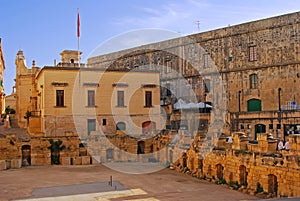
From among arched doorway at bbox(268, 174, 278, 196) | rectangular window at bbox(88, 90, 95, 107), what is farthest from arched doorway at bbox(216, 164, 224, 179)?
rectangular window at bbox(88, 90, 95, 107)

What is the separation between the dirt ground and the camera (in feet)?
52.4

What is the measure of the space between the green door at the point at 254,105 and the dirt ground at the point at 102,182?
11337 millimetres

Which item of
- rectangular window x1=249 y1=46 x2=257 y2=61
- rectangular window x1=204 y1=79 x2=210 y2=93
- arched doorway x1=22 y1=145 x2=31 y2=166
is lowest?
arched doorway x1=22 y1=145 x2=31 y2=166

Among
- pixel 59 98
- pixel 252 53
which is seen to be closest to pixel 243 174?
pixel 59 98

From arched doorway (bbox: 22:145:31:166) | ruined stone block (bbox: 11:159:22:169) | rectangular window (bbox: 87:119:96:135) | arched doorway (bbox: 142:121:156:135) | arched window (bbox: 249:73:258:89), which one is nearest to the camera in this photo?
ruined stone block (bbox: 11:159:22:169)

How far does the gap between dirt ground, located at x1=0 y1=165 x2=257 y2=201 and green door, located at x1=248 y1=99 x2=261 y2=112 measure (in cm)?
1134

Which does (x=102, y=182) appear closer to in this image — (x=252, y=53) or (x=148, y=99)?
(x=148, y=99)

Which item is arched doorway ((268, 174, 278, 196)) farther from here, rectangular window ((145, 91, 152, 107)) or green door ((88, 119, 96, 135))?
rectangular window ((145, 91, 152, 107))

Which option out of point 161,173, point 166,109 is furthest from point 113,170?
point 166,109

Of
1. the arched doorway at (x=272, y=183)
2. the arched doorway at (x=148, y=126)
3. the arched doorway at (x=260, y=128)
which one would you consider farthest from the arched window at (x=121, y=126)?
the arched doorway at (x=272, y=183)

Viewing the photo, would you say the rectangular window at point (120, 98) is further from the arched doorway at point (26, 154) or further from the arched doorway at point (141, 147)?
the arched doorway at point (26, 154)

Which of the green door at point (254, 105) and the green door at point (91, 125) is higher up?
the green door at point (254, 105)

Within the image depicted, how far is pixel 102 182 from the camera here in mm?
18656

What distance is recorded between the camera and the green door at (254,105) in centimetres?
3089
